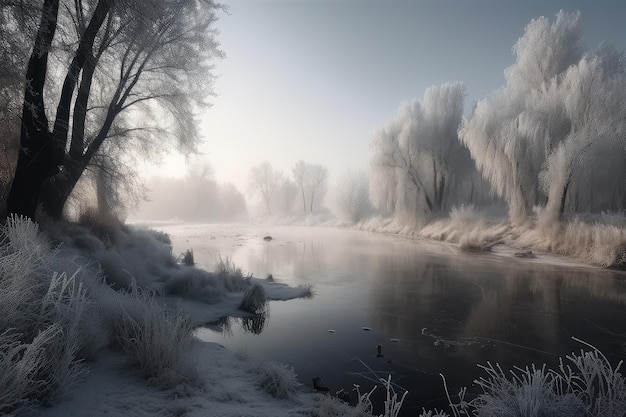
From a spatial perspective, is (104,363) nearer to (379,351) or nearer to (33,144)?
(379,351)

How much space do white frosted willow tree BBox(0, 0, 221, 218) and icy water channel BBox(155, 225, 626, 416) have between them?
4227 mm

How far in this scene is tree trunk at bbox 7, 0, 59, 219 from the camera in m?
5.89

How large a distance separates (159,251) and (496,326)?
9.08 meters

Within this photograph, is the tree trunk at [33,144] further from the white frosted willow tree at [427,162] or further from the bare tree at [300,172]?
the bare tree at [300,172]

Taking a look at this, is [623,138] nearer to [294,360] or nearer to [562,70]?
[562,70]

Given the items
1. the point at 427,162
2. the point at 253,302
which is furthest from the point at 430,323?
the point at 427,162

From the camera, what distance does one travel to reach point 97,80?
9.11m

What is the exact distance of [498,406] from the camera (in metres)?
2.86

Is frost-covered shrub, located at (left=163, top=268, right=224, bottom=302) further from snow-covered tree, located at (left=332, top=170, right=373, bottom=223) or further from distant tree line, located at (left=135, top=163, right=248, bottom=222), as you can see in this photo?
distant tree line, located at (left=135, top=163, right=248, bottom=222)

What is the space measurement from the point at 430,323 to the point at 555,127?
15.0m

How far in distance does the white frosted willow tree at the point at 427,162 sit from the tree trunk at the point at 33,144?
23.6 meters

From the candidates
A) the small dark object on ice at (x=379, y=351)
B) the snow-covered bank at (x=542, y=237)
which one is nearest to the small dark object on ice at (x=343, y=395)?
the small dark object on ice at (x=379, y=351)

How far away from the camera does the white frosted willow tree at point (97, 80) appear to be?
611 centimetres

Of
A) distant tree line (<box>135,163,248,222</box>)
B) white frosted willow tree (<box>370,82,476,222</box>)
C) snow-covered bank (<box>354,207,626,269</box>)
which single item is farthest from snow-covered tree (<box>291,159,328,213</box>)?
snow-covered bank (<box>354,207,626,269</box>)
